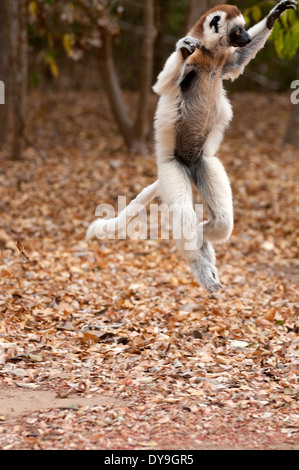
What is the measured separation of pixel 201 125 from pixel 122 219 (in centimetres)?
116

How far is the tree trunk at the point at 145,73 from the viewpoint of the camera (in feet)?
39.1

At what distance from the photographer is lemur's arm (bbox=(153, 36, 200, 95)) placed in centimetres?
509

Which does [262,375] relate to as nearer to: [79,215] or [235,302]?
[235,302]

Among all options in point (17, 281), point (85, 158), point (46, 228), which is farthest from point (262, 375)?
point (85, 158)

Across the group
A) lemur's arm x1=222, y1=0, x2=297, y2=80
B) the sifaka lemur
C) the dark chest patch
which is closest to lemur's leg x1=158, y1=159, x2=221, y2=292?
the sifaka lemur

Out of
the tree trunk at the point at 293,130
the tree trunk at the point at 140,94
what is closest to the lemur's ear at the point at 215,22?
the tree trunk at the point at 140,94

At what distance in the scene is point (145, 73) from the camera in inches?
499

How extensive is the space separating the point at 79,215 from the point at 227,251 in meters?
2.59

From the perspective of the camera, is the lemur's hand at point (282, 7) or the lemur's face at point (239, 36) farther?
the lemur's hand at point (282, 7)

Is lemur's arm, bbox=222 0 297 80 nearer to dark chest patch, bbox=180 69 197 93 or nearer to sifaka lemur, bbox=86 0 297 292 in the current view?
sifaka lemur, bbox=86 0 297 292

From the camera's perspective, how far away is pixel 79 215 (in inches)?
406
